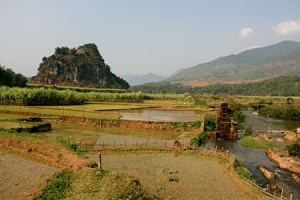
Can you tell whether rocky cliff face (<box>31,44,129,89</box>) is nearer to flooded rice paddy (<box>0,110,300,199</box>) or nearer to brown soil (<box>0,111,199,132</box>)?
brown soil (<box>0,111,199,132</box>)

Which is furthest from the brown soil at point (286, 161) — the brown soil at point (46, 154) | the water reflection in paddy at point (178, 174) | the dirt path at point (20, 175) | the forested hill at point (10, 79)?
the forested hill at point (10, 79)

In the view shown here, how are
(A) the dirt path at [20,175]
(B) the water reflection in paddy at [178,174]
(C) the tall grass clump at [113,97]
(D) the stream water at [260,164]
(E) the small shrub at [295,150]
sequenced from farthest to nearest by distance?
(C) the tall grass clump at [113,97]
(E) the small shrub at [295,150]
(D) the stream water at [260,164]
(B) the water reflection in paddy at [178,174]
(A) the dirt path at [20,175]

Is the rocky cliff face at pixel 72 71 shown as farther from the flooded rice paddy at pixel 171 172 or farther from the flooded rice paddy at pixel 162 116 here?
the flooded rice paddy at pixel 171 172

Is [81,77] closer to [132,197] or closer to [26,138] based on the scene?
[26,138]

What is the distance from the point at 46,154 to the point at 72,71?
154223 millimetres

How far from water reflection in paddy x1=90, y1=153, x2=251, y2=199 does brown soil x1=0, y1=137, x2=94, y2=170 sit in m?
3.62

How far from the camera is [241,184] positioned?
71.1 ft

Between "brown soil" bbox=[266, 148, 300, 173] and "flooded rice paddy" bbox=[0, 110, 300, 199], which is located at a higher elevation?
"flooded rice paddy" bbox=[0, 110, 300, 199]

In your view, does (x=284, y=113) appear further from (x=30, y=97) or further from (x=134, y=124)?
(x=30, y=97)

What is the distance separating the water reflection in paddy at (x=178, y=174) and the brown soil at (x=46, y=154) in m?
3.62

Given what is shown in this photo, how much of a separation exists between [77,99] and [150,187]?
5412 cm

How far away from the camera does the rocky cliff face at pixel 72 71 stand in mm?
164625

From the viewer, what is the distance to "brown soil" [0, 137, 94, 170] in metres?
21.2

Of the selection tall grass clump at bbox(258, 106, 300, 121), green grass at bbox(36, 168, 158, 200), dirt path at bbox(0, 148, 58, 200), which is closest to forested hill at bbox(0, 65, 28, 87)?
dirt path at bbox(0, 148, 58, 200)
